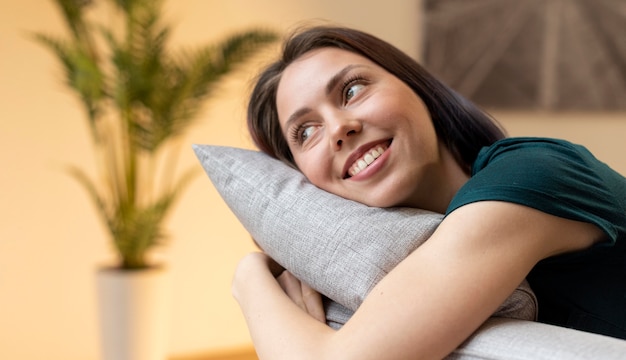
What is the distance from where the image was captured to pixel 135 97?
9.47ft

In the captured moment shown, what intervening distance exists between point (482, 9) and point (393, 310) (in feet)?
10.7

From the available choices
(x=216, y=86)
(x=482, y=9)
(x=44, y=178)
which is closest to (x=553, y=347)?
(x=216, y=86)

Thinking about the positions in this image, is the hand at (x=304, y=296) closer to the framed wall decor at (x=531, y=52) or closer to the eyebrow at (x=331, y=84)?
the eyebrow at (x=331, y=84)

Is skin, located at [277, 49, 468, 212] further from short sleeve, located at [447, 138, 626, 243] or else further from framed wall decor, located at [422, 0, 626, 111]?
framed wall decor, located at [422, 0, 626, 111]

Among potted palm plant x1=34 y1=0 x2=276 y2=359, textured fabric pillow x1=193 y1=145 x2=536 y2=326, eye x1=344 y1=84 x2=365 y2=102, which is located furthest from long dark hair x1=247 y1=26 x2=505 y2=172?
potted palm plant x1=34 y1=0 x2=276 y2=359

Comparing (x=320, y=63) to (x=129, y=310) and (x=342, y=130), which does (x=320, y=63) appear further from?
(x=129, y=310)

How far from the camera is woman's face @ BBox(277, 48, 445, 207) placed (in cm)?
124

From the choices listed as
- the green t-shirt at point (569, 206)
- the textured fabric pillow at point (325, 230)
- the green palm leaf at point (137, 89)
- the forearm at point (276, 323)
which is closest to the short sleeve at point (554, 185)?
the green t-shirt at point (569, 206)

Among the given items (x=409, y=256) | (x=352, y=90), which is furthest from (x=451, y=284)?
(x=352, y=90)

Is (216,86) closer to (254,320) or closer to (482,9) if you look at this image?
(482,9)

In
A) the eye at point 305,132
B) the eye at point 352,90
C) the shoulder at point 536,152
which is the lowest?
the eye at point 305,132

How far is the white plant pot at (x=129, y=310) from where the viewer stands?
2908 millimetres

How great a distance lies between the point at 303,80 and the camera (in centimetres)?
138

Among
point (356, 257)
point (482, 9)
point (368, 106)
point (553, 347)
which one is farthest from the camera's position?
point (482, 9)
